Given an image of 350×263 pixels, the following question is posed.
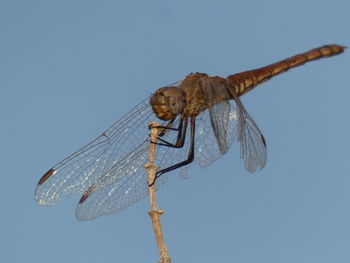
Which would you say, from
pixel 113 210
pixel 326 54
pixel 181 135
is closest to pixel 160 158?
pixel 181 135

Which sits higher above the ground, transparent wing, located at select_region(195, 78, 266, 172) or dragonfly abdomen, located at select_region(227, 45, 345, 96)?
dragonfly abdomen, located at select_region(227, 45, 345, 96)

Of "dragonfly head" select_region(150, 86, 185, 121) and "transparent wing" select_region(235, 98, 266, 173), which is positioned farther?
"transparent wing" select_region(235, 98, 266, 173)

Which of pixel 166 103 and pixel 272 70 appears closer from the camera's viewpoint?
pixel 166 103

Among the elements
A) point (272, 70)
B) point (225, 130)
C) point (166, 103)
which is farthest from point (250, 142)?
point (272, 70)

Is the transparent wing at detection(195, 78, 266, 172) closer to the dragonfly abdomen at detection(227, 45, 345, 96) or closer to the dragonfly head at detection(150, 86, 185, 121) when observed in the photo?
the dragonfly head at detection(150, 86, 185, 121)

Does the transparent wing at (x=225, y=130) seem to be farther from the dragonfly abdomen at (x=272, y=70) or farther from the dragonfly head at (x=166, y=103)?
the dragonfly abdomen at (x=272, y=70)

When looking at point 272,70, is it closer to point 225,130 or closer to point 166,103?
point 225,130
